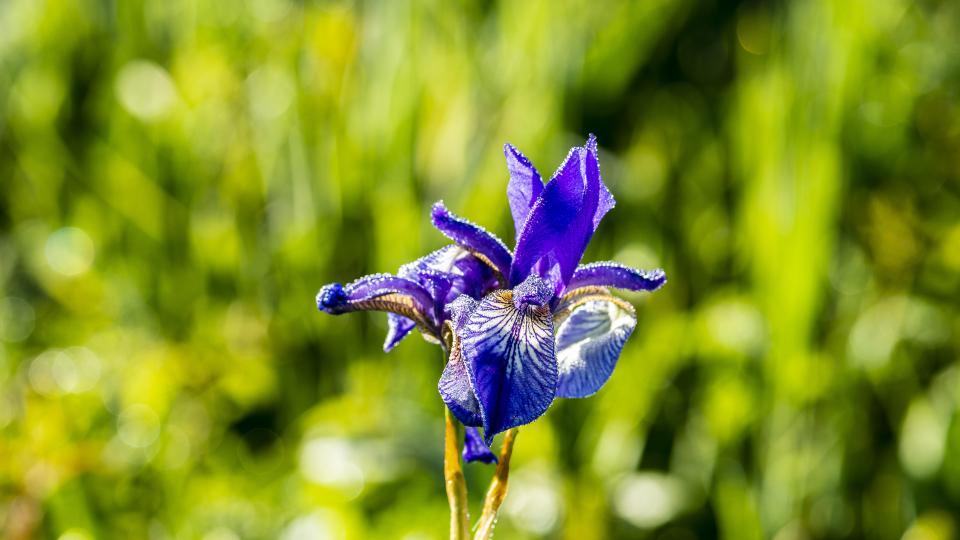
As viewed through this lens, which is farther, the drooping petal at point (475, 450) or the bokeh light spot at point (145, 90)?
the bokeh light spot at point (145, 90)

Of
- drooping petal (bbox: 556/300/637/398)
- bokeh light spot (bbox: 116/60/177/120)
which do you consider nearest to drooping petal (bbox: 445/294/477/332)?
drooping petal (bbox: 556/300/637/398)

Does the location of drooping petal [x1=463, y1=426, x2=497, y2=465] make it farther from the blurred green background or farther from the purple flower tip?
the blurred green background

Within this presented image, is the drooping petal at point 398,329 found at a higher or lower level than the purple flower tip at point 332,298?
higher

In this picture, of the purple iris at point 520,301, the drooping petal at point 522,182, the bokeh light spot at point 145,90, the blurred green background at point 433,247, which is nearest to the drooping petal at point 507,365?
the purple iris at point 520,301

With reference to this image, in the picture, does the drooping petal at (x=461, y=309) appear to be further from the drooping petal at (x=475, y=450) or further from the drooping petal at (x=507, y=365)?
the drooping petal at (x=475, y=450)

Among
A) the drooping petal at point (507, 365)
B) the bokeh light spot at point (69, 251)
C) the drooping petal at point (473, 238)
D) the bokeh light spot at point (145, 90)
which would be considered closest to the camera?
the drooping petal at point (507, 365)

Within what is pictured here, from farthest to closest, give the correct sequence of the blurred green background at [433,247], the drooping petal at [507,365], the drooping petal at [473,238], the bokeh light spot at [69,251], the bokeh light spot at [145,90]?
the bokeh light spot at [145,90] < the bokeh light spot at [69,251] < the blurred green background at [433,247] < the drooping petal at [473,238] < the drooping petal at [507,365]

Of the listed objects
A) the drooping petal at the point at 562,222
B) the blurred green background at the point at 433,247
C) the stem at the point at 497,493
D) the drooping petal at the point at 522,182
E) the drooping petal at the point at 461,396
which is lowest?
the stem at the point at 497,493
